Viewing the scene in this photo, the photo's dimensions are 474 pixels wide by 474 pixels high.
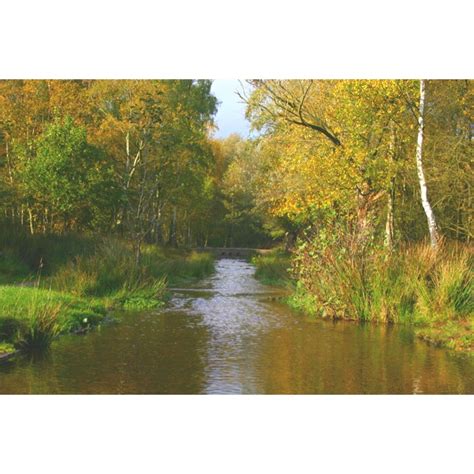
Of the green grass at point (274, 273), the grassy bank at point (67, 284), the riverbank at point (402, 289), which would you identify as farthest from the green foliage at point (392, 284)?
the green grass at point (274, 273)

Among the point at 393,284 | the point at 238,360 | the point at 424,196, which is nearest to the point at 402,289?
the point at 393,284

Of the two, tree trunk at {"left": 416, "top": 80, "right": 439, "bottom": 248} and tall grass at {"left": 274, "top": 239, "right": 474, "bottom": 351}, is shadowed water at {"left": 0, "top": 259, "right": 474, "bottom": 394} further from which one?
tree trunk at {"left": 416, "top": 80, "right": 439, "bottom": 248}

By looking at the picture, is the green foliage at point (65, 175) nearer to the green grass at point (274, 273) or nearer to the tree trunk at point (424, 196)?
the green grass at point (274, 273)

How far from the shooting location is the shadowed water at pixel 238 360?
332 inches

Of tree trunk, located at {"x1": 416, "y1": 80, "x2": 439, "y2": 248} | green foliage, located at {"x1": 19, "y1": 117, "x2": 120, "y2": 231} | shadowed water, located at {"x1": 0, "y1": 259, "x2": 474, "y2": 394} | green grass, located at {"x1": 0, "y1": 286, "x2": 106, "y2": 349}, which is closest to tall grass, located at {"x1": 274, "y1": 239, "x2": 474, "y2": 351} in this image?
tree trunk, located at {"x1": 416, "y1": 80, "x2": 439, "y2": 248}

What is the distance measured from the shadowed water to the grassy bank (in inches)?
20.2

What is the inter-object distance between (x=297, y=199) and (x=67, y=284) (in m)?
7.71

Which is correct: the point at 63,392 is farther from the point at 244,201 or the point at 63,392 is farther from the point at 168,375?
the point at 244,201

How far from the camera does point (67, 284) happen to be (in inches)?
599

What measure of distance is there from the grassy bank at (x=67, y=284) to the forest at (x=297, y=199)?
0.05 meters

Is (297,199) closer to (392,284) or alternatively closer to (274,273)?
(274,273)

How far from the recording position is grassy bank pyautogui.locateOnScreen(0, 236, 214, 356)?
10.3 m
